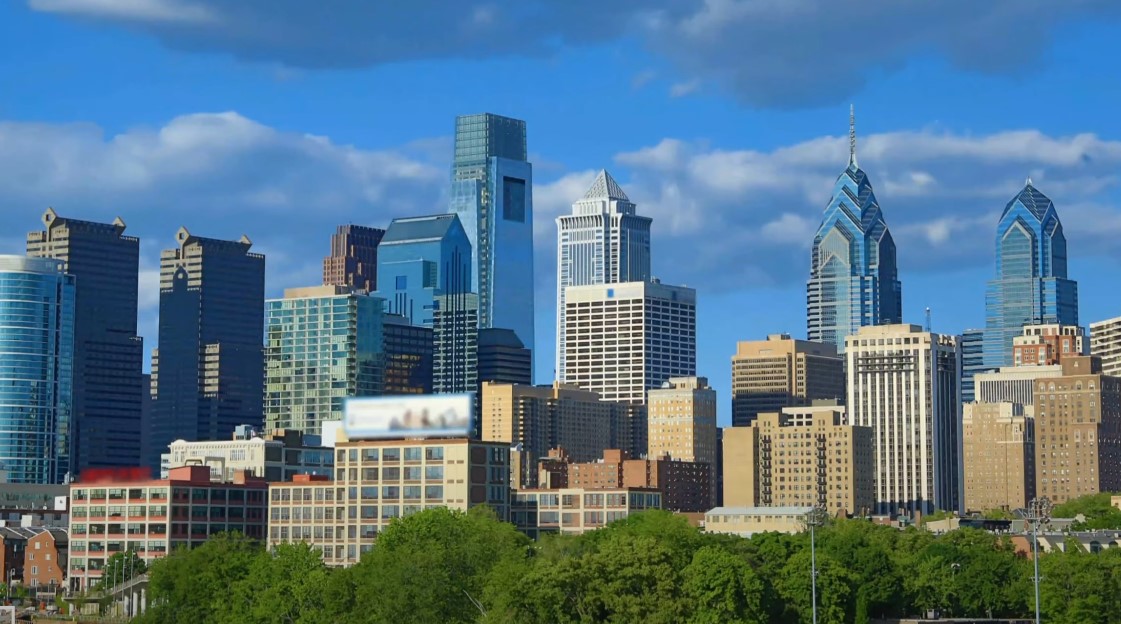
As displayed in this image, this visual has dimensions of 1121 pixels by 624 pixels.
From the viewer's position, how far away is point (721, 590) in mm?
178875

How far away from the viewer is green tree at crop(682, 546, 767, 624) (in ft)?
582

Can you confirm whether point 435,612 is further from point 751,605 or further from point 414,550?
point 751,605

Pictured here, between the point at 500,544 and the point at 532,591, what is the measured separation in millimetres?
23807

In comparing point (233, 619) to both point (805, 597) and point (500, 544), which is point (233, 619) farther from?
point (805, 597)

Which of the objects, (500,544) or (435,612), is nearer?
(435,612)

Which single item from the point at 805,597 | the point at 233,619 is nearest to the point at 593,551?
the point at 805,597

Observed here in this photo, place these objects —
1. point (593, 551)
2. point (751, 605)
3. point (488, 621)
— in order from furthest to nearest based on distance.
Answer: point (593, 551)
point (751, 605)
point (488, 621)

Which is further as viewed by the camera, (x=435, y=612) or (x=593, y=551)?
(x=593, y=551)

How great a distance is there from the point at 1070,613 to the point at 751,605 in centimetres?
3662

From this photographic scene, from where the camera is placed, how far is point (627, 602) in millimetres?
174875

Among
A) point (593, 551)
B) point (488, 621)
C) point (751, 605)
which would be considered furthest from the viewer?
point (593, 551)

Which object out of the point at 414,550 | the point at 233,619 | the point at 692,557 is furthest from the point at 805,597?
the point at 233,619

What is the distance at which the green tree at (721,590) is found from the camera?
177 metres

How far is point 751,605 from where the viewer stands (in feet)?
605
